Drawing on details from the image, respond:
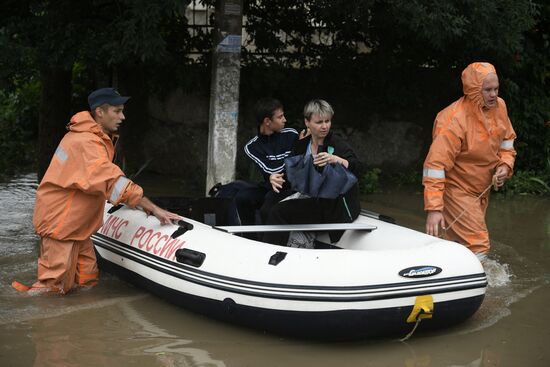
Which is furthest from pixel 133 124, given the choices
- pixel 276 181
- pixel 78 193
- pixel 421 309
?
pixel 421 309

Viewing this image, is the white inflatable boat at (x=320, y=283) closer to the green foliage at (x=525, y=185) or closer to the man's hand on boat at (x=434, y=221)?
the man's hand on boat at (x=434, y=221)

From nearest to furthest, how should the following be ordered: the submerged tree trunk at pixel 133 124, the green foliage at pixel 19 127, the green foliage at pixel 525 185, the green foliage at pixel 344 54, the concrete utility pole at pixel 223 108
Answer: the concrete utility pole at pixel 223 108
the green foliage at pixel 344 54
the green foliage at pixel 525 185
the submerged tree trunk at pixel 133 124
the green foliage at pixel 19 127

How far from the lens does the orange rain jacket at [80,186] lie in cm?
662

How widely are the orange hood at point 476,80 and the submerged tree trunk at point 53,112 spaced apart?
5335 mm

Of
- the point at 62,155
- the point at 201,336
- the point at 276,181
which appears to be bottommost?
the point at 201,336

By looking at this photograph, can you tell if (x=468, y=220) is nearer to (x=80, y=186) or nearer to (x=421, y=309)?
(x=421, y=309)

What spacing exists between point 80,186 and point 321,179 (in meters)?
1.67

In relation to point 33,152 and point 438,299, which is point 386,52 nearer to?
point 33,152

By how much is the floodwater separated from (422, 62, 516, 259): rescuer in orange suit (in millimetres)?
642

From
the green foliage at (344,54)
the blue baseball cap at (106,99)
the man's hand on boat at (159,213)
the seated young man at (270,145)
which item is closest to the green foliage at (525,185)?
the green foliage at (344,54)

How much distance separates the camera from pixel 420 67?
1159cm

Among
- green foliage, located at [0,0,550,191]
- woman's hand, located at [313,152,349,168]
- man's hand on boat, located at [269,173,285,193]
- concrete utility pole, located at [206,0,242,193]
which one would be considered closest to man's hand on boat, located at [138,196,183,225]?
man's hand on boat, located at [269,173,285,193]

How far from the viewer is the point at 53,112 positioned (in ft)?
35.1

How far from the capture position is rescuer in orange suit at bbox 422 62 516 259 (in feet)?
22.2
